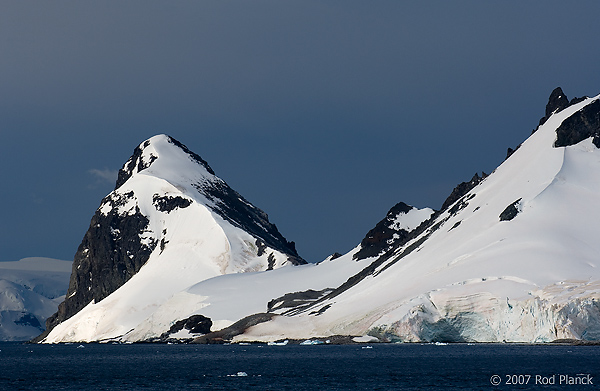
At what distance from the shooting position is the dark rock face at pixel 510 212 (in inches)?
7285

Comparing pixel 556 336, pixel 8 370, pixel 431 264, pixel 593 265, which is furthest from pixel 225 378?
pixel 431 264

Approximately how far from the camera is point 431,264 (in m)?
190

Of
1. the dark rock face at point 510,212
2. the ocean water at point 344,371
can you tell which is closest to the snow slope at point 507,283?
the dark rock face at point 510,212

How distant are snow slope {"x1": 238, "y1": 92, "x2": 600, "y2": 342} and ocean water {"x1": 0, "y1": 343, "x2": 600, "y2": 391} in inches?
220

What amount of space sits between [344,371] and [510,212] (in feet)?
288

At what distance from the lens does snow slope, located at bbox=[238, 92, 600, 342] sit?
14238 cm

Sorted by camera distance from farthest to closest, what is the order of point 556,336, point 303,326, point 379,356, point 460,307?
point 303,326
point 460,307
point 556,336
point 379,356

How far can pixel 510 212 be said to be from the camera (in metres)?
186

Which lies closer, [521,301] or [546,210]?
[521,301]

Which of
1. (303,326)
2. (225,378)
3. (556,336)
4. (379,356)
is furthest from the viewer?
(303,326)

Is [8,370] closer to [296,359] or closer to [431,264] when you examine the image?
[296,359]

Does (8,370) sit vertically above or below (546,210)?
below

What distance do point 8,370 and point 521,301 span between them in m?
75.3

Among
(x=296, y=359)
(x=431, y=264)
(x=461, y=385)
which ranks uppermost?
(x=431, y=264)
